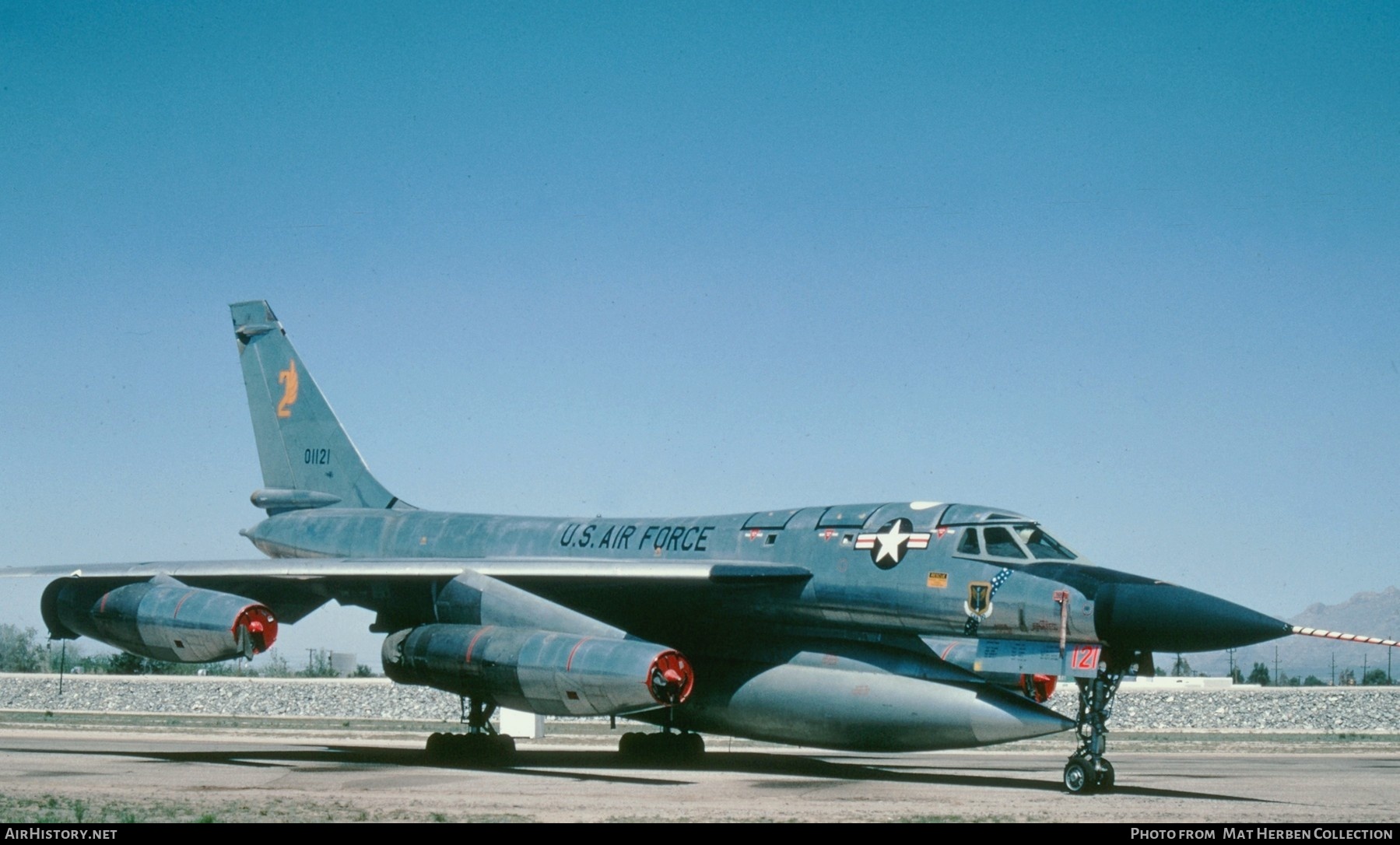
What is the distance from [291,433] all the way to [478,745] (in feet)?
29.0

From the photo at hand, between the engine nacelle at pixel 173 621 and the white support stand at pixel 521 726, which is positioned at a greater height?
the engine nacelle at pixel 173 621

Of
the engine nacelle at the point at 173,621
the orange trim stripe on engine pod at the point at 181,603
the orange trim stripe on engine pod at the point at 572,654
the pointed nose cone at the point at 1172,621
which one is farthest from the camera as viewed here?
the orange trim stripe on engine pod at the point at 181,603

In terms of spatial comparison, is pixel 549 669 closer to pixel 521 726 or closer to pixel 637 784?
pixel 637 784

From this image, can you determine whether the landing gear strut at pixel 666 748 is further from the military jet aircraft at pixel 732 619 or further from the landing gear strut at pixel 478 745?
the landing gear strut at pixel 478 745

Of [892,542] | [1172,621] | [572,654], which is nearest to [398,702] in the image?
[572,654]

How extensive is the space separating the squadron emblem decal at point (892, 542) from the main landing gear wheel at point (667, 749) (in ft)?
15.2

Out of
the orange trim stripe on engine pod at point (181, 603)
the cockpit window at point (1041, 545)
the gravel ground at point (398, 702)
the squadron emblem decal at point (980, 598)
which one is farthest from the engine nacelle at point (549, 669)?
the gravel ground at point (398, 702)

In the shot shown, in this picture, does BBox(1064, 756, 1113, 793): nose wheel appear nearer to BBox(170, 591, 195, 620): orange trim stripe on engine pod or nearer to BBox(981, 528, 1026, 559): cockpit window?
BBox(981, 528, 1026, 559): cockpit window

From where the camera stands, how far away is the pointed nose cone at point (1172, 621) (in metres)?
14.9

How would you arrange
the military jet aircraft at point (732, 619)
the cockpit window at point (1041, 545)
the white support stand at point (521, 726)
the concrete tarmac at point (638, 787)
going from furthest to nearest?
the white support stand at point (521, 726) → the cockpit window at point (1041, 545) → the military jet aircraft at point (732, 619) → the concrete tarmac at point (638, 787)

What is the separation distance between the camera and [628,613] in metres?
20.7

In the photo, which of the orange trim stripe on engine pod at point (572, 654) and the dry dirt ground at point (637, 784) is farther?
the orange trim stripe on engine pod at point (572, 654)
